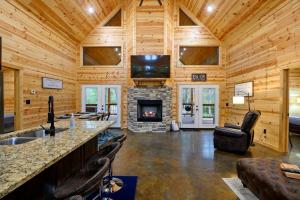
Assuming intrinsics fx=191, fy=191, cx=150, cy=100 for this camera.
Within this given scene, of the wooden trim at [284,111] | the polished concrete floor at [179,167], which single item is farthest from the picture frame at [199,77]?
the wooden trim at [284,111]

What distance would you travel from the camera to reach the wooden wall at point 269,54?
14.5ft

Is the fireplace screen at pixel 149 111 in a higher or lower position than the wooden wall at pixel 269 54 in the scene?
lower

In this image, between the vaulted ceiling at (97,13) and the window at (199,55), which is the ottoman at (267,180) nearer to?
the vaulted ceiling at (97,13)

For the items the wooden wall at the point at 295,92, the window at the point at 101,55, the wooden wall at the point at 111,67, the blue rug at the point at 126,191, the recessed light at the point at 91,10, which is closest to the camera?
the blue rug at the point at 126,191

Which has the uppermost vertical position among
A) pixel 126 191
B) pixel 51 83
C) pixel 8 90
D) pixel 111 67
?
pixel 111 67

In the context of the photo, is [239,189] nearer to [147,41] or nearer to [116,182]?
[116,182]

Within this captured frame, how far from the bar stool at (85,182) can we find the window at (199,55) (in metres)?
7.14

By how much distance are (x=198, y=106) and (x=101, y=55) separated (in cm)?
489

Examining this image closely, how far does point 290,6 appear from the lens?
Answer: 440 centimetres

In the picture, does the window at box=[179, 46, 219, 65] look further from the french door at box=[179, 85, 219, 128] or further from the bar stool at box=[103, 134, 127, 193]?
the bar stool at box=[103, 134, 127, 193]

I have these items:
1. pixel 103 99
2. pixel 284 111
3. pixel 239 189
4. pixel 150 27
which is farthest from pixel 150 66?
pixel 239 189

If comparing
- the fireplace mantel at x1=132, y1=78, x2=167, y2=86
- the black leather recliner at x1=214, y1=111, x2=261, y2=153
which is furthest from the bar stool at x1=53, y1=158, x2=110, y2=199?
the fireplace mantel at x1=132, y1=78, x2=167, y2=86

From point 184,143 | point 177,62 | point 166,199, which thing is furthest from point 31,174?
point 177,62

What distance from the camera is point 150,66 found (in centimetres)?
761
